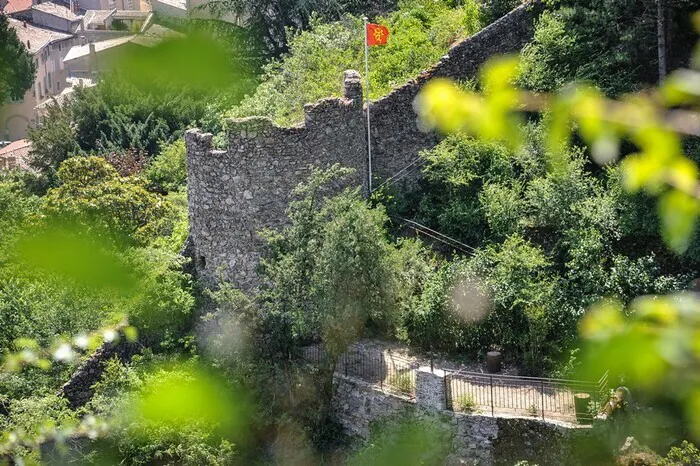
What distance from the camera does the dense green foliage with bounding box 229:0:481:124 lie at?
21.8m

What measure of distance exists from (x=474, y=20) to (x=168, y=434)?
11.3 m

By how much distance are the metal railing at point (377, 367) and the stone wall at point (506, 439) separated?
0.69 ft

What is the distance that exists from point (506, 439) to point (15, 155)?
29.6 meters

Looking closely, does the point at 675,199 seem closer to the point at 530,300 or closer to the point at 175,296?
the point at 530,300

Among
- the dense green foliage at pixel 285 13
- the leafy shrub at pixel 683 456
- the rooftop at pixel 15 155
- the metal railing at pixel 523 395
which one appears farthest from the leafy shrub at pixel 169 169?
the leafy shrub at pixel 683 456

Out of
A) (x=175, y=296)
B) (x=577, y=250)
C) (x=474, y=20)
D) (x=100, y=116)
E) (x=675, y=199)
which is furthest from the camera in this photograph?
(x=100, y=116)

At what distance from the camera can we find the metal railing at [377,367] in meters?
16.0

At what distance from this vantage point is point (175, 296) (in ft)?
57.9

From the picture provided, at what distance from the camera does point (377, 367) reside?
54.3ft

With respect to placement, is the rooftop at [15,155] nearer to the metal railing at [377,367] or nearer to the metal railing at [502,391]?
the metal railing at [377,367]

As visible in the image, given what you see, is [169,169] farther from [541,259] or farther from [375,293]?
[541,259]

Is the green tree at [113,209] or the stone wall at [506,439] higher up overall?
the green tree at [113,209]

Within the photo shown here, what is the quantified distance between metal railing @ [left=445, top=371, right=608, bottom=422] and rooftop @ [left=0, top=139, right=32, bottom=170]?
2462cm

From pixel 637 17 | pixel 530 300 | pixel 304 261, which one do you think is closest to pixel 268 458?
pixel 304 261
